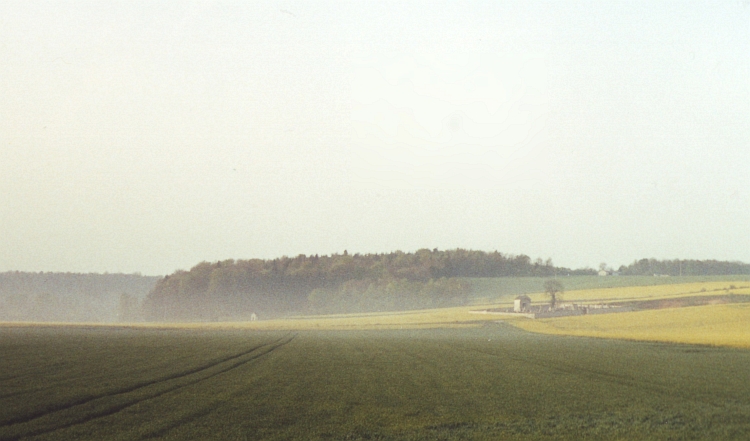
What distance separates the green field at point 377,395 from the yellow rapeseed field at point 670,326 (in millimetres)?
8709

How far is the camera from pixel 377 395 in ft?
85.4

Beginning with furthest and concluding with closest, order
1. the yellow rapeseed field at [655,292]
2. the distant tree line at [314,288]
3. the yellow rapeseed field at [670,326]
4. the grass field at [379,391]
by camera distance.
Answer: the distant tree line at [314,288] < the yellow rapeseed field at [655,292] < the yellow rapeseed field at [670,326] < the grass field at [379,391]

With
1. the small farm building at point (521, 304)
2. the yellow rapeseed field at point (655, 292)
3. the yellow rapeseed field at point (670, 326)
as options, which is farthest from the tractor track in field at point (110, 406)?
the yellow rapeseed field at point (655, 292)

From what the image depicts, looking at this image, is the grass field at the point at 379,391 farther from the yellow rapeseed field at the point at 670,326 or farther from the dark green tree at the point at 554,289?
the dark green tree at the point at 554,289

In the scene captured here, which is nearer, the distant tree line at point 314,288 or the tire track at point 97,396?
the tire track at point 97,396

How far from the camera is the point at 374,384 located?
29328 millimetres

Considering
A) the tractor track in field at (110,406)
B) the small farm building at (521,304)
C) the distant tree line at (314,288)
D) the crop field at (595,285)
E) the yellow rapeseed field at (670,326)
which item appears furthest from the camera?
the distant tree line at (314,288)

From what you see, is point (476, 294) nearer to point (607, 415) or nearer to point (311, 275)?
point (311, 275)

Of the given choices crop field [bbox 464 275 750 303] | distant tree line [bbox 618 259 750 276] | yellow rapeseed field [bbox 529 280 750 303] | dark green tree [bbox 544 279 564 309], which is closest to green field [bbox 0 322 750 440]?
yellow rapeseed field [bbox 529 280 750 303]

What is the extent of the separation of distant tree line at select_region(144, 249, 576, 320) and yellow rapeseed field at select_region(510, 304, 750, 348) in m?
71.5

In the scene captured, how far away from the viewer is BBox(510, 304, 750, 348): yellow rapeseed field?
173 feet

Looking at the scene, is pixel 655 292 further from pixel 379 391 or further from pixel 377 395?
pixel 377 395

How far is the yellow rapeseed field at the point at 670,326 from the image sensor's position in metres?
52.9

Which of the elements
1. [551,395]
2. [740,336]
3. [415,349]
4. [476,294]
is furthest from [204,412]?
[476,294]
